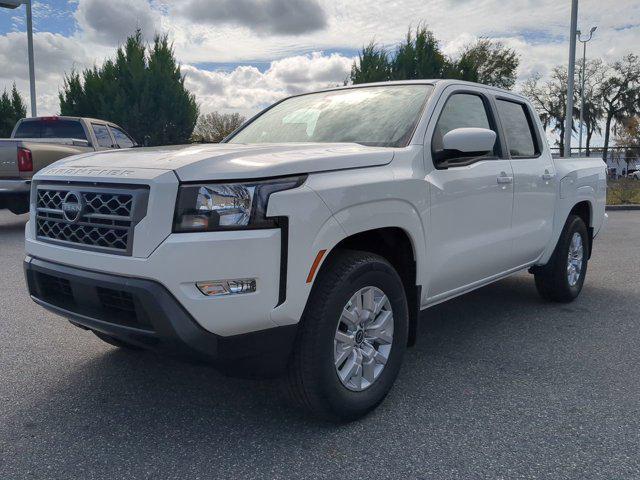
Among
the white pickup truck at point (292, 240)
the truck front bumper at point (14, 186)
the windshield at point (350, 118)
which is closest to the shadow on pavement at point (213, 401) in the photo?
the white pickup truck at point (292, 240)

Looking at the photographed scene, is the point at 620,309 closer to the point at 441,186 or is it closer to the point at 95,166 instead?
the point at 441,186

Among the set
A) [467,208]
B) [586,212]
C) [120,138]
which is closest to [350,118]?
[467,208]

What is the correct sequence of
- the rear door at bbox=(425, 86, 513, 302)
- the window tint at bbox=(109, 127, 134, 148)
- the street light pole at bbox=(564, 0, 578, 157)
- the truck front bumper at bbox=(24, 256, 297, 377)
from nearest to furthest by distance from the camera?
the truck front bumper at bbox=(24, 256, 297, 377), the rear door at bbox=(425, 86, 513, 302), the window tint at bbox=(109, 127, 134, 148), the street light pole at bbox=(564, 0, 578, 157)

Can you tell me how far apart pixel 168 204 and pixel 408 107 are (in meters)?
1.81

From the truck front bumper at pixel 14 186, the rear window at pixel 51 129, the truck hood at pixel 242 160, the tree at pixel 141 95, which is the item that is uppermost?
the tree at pixel 141 95

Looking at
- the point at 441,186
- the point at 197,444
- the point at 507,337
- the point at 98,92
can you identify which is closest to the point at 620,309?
the point at 507,337

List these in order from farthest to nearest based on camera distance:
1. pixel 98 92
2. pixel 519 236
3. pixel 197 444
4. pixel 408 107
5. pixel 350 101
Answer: pixel 98 92 < pixel 519 236 < pixel 350 101 < pixel 408 107 < pixel 197 444

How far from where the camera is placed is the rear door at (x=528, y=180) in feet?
14.7

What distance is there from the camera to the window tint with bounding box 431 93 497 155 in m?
3.71

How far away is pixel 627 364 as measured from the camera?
3902 mm

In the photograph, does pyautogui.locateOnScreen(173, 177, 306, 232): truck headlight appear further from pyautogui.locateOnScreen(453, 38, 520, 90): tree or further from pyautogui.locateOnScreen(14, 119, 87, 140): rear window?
pyautogui.locateOnScreen(453, 38, 520, 90): tree

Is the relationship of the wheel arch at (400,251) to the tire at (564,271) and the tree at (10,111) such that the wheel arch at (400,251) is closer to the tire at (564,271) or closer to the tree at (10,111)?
the tire at (564,271)

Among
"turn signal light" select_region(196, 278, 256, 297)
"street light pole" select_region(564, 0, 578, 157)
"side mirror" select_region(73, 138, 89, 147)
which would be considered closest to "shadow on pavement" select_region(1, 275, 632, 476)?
"turn signal light" select_region(196, 278, 256, 297)

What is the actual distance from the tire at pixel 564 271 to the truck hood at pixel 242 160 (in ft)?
8.77
